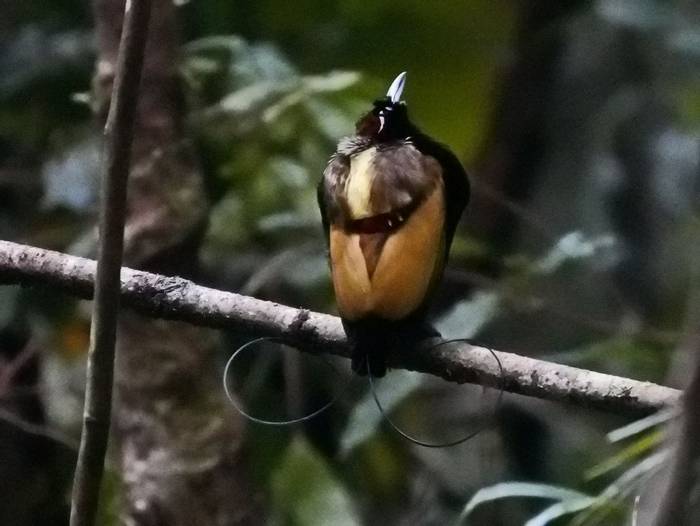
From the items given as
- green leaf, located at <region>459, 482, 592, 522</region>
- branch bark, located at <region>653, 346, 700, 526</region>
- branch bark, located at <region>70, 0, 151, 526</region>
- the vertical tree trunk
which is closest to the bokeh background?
the vertical tree trunk

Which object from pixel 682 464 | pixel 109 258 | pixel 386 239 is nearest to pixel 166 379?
pixel 386 239

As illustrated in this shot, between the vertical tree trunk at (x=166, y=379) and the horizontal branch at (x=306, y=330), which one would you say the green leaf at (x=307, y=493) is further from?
the horizontal branch at (x=306, y=330)

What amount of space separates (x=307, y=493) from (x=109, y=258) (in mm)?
944

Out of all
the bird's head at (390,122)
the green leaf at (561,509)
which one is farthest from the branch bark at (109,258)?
the green leaf at (561,509)

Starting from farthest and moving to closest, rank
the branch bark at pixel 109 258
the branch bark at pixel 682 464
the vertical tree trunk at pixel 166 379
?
the vertical tree trunk at pixel 166 379 < the branch bark at pixel 109 258 < the branch bark at pixel 682 464

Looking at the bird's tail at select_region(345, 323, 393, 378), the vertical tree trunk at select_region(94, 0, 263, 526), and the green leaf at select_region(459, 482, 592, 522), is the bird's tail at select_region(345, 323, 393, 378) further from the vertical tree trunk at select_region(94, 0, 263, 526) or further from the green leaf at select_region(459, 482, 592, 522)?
the vertical tree trunk at select_region(94, 0, 263, 526)

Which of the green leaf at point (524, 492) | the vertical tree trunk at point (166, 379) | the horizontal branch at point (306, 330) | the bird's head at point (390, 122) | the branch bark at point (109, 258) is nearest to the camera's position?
the branch bark at point (109, 258)

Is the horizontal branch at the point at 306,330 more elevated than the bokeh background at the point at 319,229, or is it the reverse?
the horizontal branch at the point at 306,330

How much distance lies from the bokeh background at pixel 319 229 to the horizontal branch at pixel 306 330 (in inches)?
16.2

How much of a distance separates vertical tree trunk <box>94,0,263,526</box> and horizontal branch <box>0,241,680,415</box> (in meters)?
0.47

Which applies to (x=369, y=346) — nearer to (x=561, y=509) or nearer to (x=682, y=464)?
(x=561, y=509)

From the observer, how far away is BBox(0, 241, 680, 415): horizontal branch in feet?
3.09

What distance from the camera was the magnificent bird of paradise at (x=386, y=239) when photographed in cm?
97

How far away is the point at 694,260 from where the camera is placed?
219 cm
